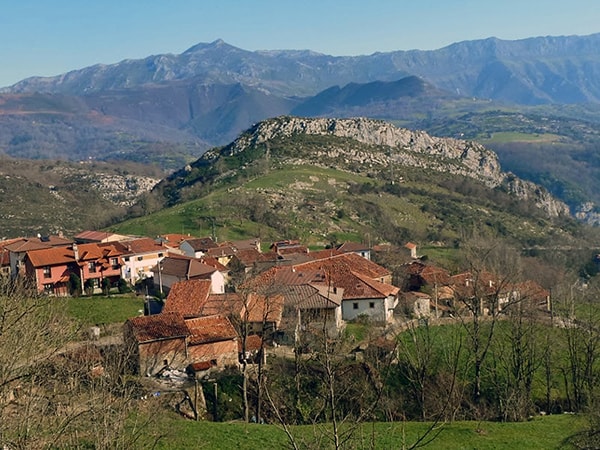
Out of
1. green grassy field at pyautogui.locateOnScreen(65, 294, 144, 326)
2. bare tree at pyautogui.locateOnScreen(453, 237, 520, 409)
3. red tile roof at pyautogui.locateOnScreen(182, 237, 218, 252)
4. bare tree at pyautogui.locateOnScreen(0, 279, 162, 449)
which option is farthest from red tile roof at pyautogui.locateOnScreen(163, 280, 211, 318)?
red tile roof at pyautogui.locateOnScreen(182, 237, 218, 252)

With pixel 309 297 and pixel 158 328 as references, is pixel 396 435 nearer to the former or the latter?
pixel 158 328

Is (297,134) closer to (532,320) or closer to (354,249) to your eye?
(354,249)

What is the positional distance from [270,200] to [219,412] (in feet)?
267

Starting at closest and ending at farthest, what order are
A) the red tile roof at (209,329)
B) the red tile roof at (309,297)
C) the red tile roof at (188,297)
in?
the red tile roof at (209,329) → the red tile roof at (188,297) → the red tile roof at (309,297)

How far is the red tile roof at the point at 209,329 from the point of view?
36000 mm

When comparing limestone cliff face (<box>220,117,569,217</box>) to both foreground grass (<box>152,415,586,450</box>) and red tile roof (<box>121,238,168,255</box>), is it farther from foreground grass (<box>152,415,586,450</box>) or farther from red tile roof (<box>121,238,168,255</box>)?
foreground grass (<box>152,415,586,450</box>)

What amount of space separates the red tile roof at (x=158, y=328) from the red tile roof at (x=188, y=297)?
4.72m

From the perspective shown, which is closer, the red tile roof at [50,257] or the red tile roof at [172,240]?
the red tile roof at [50,257]

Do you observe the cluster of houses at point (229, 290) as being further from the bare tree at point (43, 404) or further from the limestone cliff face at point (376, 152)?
the limestone cliff face at point (376, 152)

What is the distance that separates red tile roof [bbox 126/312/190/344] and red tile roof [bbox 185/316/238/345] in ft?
1.92

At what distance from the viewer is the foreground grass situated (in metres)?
25.0

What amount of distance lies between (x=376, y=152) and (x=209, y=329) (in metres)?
141

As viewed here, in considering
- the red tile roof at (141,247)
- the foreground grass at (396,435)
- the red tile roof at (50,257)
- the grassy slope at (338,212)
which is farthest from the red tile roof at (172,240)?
the foreground grass at (396,435)

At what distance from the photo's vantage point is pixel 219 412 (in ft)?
105
